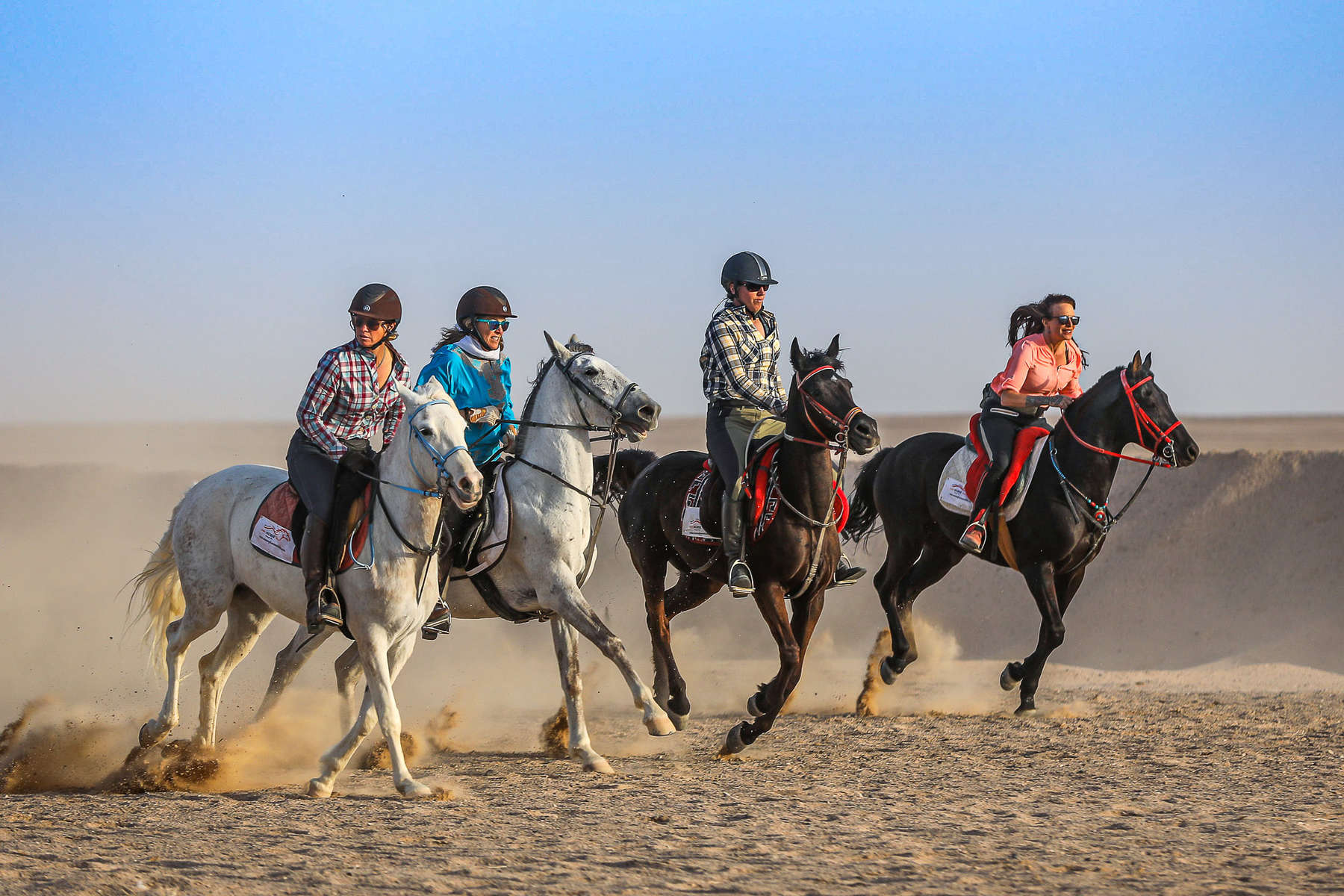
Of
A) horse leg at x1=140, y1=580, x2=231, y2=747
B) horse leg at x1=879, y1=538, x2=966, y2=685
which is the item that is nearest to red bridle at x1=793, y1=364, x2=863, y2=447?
horse leg at x1=879, y1=538, x2=966, y2=685

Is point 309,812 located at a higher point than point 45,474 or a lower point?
lower

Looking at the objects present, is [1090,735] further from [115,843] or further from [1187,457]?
[115,843]

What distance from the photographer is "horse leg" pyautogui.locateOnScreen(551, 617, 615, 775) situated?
892 cm

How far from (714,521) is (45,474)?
29.0 m

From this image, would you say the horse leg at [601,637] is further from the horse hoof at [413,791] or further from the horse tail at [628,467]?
the horse tail at [628,467]

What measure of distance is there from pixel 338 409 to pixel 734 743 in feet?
11.8

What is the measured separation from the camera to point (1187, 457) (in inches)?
420

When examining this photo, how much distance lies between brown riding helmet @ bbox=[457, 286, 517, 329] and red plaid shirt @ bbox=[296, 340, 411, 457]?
99cm

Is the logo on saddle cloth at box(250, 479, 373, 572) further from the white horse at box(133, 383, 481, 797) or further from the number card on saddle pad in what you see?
the number card on saddle pad

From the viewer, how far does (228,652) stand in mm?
9234

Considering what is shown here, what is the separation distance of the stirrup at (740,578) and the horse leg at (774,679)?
161 millimetres

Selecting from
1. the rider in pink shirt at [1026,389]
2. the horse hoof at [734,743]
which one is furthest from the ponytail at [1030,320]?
the horse hoof at [734,743]

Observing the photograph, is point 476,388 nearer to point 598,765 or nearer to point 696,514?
point 696,514

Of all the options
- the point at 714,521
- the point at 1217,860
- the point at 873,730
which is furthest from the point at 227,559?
the point at 1217,860
